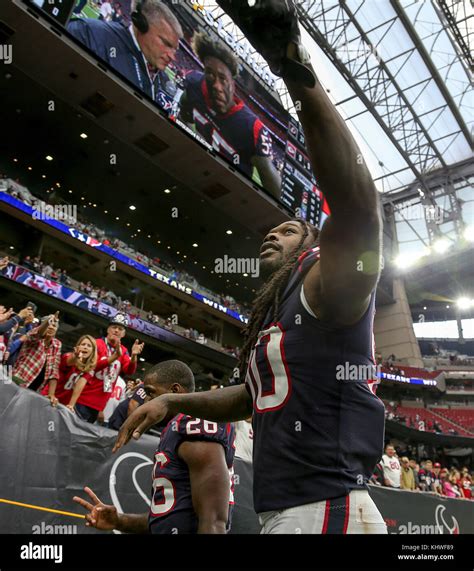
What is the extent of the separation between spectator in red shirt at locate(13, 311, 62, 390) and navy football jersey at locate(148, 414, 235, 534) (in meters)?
3.53

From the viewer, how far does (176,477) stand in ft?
8.21

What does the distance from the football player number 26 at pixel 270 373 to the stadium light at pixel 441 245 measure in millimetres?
35326

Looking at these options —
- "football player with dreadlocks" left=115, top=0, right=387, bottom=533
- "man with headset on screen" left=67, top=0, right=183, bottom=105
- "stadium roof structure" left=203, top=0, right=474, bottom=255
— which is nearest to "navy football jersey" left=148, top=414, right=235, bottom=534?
"football player with dreadlocks" left=115, top=0, right=387, bottom=533

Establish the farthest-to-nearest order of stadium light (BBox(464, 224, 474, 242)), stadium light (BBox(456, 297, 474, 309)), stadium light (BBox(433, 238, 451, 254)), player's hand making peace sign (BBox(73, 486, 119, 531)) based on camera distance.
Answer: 1. stadium light (BBox(456, 297, 474, 309))
2. stadium light (BBox(433, 238, 451, 254))
3. stadium light (BBox(464, 224, 474, 242))
4. player's hand making peace sign (BBox(73, 486, 119, 531))

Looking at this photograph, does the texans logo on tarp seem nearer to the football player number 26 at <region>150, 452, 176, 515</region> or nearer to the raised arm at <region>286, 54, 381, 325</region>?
the football player number 26 at <region>150, 452, 176, 515</region>

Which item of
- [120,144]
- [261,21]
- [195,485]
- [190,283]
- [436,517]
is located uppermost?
[120,144]

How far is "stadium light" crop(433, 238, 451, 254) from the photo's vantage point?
3389cm

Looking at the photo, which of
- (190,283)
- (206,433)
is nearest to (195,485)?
(206,433)

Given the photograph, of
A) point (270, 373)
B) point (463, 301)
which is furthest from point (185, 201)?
point (463, 301)

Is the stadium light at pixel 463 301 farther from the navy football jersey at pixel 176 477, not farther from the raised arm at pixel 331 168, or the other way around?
the raised arm at pixel 331 168

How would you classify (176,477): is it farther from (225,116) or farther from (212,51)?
(212,51)

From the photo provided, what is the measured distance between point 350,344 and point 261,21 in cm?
83
